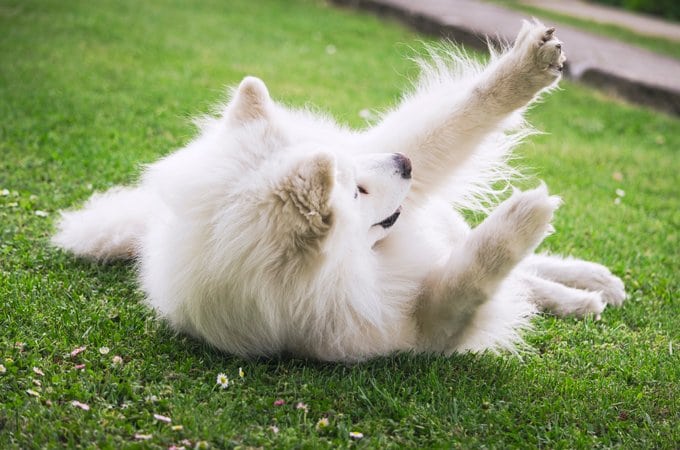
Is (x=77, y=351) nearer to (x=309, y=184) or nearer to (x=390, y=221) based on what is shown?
(x=309, y=184)

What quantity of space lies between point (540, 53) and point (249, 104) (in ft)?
4.64

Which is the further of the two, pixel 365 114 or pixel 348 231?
pixel 365 114

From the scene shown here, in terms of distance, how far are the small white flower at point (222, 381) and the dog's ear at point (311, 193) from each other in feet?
2.16

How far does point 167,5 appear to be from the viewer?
1257 cm

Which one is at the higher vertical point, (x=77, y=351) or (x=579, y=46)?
(x=579, y=46)

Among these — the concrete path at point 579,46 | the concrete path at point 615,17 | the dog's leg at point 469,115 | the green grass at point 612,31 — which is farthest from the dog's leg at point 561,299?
the concrete path at point 615,17

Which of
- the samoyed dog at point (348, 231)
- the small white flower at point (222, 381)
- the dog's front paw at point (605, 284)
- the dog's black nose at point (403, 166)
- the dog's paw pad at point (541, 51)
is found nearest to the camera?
the samoyed dog at point (348, 231)

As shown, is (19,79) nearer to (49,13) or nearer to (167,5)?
(49,13)

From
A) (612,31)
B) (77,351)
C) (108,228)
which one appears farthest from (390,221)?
(612,31)

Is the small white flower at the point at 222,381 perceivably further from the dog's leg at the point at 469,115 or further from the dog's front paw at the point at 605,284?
the dog's front paw at the point at 605,284

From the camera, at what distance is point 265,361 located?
3.24 m

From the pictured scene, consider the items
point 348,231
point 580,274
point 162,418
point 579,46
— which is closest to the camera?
point 162,418

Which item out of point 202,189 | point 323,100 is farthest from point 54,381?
point 323,100

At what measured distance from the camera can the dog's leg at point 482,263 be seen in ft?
10.1
